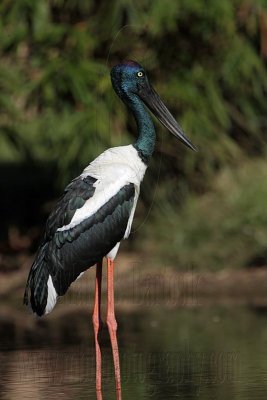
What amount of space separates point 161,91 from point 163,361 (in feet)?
18.5

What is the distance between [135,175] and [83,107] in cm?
540

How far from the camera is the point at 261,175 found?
1362 centimetres

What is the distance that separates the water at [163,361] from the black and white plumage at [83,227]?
0.62 metres

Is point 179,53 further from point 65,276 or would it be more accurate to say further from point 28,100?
point 65,276

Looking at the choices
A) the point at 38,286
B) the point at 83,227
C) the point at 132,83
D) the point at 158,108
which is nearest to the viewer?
the point at 38,286

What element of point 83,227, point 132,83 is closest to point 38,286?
point 83,227

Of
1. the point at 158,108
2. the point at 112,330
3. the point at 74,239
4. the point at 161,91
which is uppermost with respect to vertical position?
the point at 161,91

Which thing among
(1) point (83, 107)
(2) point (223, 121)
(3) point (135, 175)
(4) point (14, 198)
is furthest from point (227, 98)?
(3) point (135, 175)

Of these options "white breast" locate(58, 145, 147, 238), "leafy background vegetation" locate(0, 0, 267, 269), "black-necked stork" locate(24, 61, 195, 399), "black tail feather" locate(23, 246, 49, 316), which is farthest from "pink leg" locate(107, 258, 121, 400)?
"leafy background vegetation" locate(0, 0, 267, 269)

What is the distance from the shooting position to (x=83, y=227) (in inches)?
332

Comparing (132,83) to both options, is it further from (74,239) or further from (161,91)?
(161,91)

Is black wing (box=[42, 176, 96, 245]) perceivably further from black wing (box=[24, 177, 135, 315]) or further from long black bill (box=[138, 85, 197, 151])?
long black bill (box=[138, 85, 197, 151])

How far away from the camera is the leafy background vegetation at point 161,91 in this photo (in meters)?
13.6

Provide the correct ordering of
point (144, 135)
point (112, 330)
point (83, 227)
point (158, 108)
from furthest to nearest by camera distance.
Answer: point (158, 108), point (144, 135), point (112, 330), point (83, 227)
